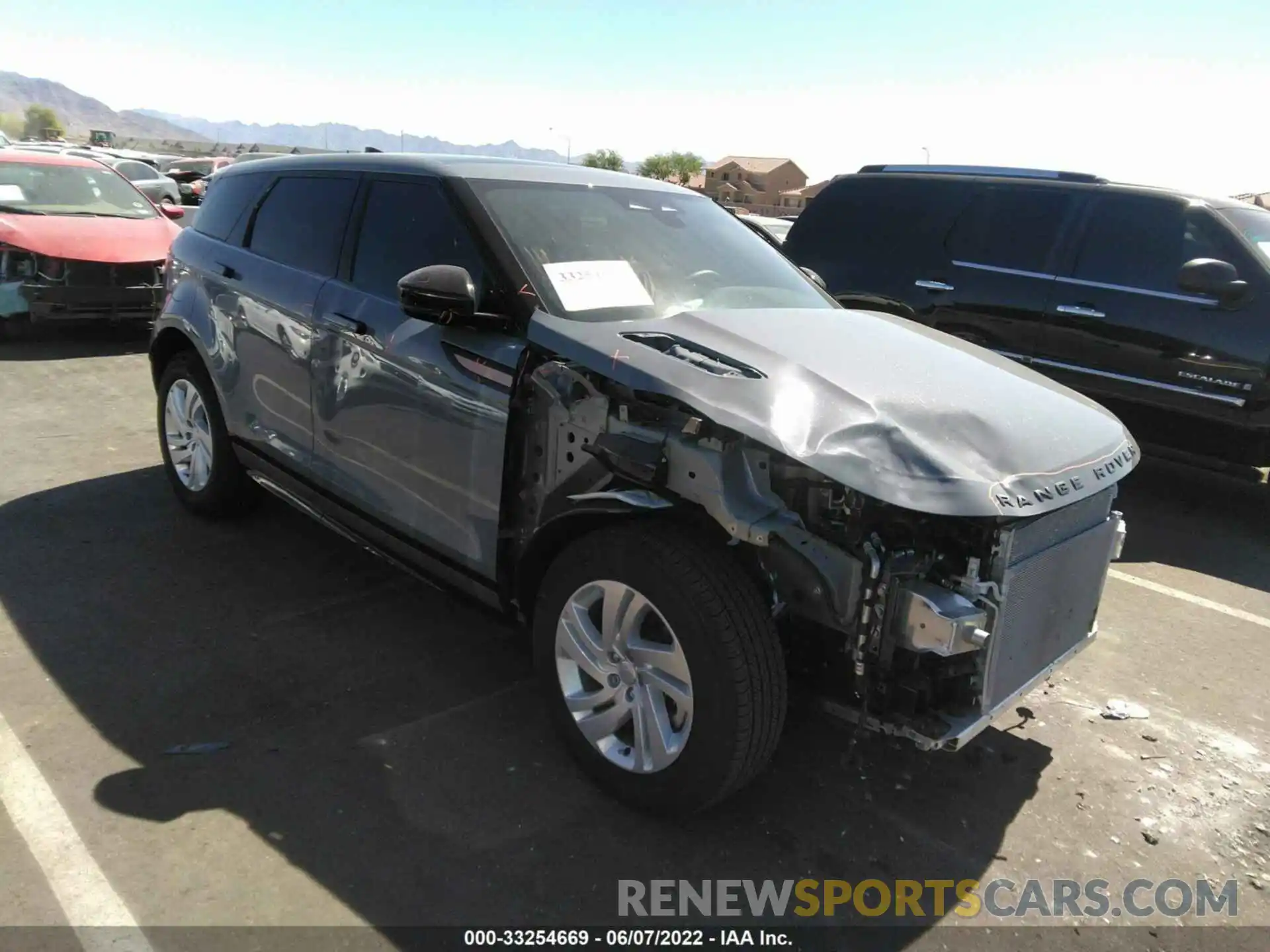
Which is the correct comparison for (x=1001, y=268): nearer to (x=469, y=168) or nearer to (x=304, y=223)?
(x=469, y=168)

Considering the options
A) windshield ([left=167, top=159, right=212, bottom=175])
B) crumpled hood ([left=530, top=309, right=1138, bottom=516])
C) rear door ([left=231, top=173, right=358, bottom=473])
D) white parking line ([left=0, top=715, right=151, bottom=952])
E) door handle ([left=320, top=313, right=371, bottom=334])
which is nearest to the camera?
white parking line ([left=0, top=715, right=151, bottom=952])

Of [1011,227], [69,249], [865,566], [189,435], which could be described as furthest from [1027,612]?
[69,249]

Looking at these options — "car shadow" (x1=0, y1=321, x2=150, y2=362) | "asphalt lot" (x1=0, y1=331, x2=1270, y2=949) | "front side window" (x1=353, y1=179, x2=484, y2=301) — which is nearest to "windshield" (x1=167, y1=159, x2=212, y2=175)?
"car shadow" (x1=0, y1=321, x2=150, y2=362)

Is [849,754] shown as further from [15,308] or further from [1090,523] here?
[15,308]

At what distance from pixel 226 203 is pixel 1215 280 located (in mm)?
5656

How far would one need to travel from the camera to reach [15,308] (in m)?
8.59

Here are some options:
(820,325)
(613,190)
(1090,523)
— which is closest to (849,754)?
(1090,523)

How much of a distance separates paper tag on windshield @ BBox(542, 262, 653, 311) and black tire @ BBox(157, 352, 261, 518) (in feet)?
7.38

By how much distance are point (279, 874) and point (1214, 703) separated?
3.56 meters

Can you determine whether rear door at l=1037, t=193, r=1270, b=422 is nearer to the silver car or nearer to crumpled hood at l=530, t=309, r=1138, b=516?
crumpled hood at l=530, t=309, r=1138, b=516

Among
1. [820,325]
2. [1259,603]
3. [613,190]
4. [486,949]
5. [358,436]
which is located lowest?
[486,949]

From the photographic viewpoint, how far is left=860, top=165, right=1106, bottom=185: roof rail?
6.50 metres

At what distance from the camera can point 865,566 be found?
2.43 meters

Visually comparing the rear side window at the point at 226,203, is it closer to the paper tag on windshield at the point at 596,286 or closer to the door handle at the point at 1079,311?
the paper tag on windshield at the point at 596,286
